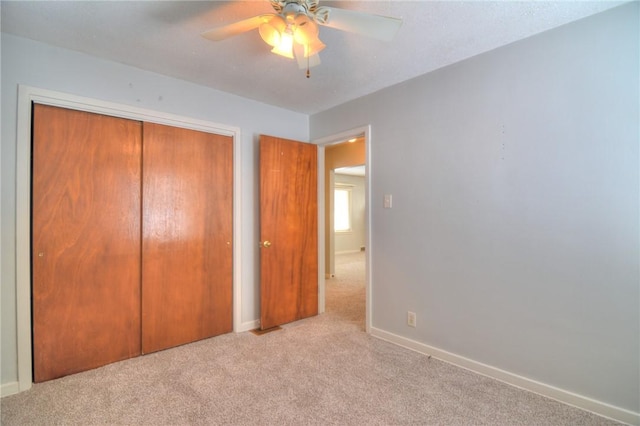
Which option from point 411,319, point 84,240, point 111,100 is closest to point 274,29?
point 111,100

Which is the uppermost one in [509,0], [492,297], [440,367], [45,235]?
[509,0]

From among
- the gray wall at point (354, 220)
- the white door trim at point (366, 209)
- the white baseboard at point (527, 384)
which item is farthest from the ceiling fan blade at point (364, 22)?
the gray wall at point (354, 220)

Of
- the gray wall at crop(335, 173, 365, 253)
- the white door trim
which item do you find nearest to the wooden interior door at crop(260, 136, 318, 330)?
the white door trim

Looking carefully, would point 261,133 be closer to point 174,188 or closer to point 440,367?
point 174,188

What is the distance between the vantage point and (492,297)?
2244 mm

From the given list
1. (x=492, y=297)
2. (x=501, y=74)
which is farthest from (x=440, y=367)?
(x=501, y=74)

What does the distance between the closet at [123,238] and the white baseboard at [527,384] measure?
1877 millimetres

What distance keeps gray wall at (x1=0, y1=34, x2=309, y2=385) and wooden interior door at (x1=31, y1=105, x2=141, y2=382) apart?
12 cm

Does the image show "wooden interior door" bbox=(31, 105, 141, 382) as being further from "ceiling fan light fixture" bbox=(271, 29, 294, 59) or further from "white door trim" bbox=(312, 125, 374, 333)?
"white door trim" bbox=(312, 125, 374, 333)

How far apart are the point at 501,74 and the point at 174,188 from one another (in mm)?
2839

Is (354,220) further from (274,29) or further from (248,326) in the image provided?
(274,29)

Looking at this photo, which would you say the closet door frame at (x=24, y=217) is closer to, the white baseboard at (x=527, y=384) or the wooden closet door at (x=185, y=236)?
the wooden closet door at (x=185, y=236)

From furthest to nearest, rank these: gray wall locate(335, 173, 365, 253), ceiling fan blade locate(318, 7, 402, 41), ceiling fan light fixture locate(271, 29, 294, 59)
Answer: gray wall locate(335, 173, 365, 253), ceiling fan light fixture locate(271, 29, 294, 59), ceiling fan blade locate(318, 7, 402, 41)

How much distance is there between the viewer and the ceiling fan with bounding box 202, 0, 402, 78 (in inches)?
58.6
